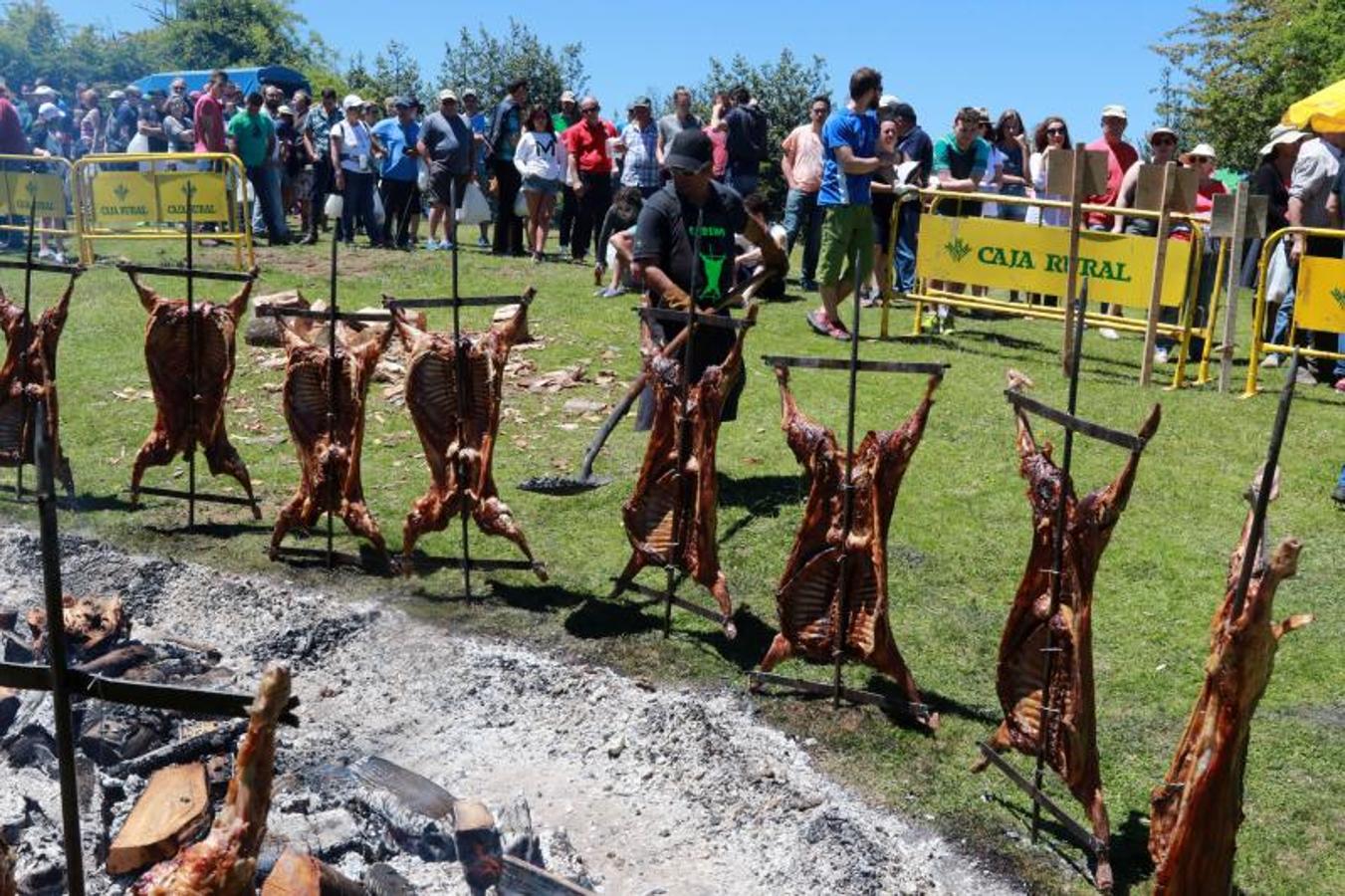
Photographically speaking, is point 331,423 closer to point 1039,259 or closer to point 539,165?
point 1039,259

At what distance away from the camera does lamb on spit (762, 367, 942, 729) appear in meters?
5.63

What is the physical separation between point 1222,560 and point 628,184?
9.69 m

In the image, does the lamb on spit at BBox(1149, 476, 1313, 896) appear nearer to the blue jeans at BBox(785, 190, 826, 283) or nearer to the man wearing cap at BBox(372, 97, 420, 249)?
the blue jeans at BBox(785, 190, 826, 283)

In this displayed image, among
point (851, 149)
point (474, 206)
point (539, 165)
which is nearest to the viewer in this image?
point (851, 149)

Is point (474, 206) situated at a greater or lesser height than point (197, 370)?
greater

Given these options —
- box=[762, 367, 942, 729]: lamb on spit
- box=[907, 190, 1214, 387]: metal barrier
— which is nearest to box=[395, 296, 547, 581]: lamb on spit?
box=[762, 367, 942, 729]: lamb on spit

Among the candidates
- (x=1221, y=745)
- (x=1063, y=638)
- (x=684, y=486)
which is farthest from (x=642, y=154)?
(x=1221, y=745)

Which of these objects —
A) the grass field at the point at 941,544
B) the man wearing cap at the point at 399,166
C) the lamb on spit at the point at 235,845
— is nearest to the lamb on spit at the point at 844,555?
the grass field at the point at 941,544

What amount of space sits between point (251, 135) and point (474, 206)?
2.91 metres

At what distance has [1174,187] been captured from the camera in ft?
37.7

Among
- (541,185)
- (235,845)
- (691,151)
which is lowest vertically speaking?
(235,845)

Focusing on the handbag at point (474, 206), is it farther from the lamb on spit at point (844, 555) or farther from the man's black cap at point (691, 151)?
the lamb on spit at point (844, 555)

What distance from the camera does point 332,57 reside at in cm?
6694

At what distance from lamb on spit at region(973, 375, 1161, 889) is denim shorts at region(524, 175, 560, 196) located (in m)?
12.2
